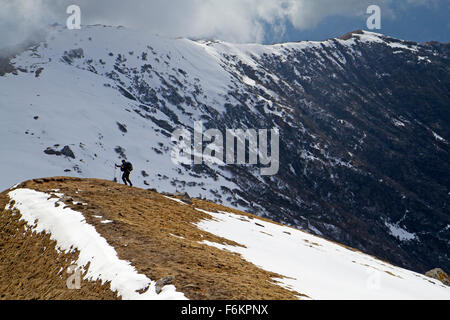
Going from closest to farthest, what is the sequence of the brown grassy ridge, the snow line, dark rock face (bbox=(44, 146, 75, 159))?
the snow line → the brown grassy ridge → dark rock face (bbox=(44, 146, 75, 159))

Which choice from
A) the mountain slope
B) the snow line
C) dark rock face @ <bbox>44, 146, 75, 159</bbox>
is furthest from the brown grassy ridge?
dark rock face @ <bbox>44, 146, 75, 159</bbox>

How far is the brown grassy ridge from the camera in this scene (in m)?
9.81

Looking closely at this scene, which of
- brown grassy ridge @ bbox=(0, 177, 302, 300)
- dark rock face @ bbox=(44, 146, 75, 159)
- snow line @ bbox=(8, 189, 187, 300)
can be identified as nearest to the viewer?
snow line @ bbox=(8, 189, 187, 300)

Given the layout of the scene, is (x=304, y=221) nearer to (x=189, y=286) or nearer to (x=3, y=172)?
(x=3, y=172)

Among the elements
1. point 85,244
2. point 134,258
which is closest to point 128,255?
point 134,258

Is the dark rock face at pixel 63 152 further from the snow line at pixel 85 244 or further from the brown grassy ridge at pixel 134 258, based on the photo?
the snow line at pixel 85 244

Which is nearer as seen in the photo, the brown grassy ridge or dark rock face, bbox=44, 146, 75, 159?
the brown grassy ridge

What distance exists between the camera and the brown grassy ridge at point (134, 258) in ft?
32.2

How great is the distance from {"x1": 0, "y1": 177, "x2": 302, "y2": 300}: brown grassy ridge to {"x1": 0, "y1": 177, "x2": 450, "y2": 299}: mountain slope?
0.04 meters

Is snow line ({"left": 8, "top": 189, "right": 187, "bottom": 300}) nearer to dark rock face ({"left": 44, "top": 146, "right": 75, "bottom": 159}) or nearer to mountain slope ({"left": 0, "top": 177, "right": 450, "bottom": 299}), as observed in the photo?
mountain slope ({"left": 0, "top": 177, "right": 450, "bottom": 299})

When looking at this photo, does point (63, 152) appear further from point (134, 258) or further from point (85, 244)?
point (134, 258)

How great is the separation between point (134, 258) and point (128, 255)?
347 mm

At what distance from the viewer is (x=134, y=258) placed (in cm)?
1113
